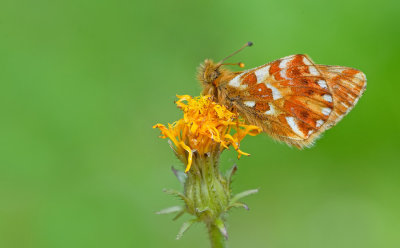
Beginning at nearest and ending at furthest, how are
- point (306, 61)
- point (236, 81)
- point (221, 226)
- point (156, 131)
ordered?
point (221, 226) → point (306, 61) → point (236, 81) → point (156, 131)

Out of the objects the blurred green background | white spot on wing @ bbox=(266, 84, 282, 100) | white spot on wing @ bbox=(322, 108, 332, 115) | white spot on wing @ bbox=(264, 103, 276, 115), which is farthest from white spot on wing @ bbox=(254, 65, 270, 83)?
the blurred green background

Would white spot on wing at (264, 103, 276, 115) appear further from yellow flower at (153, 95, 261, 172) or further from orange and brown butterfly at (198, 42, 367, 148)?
yellow flower at (153, 95, 261, 172)

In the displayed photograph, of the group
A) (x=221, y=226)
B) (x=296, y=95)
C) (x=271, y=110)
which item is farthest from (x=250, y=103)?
(x=221, y=226)

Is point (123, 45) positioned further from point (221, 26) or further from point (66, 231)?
point (66, 231)

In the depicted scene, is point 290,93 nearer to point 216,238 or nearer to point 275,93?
point 275,93

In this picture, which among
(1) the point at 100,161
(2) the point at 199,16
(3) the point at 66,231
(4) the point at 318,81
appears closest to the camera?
(4) the point at 318,81

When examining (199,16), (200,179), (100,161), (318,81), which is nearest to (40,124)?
(100,161)

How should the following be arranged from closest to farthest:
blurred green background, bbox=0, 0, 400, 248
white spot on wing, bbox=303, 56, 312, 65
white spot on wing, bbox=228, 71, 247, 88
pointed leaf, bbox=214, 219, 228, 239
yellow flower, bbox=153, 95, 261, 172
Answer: pointed leaf, bbox=214, 219, 228, 239 → yellow flower, bbox=153, 95, 261, 172 → white spot on wing, bbox=303, 56, 312, 65 → white spot on wing, bbox=228, 71, 247, 88 → blurred green background, bbox=0, 0, 400, 248
